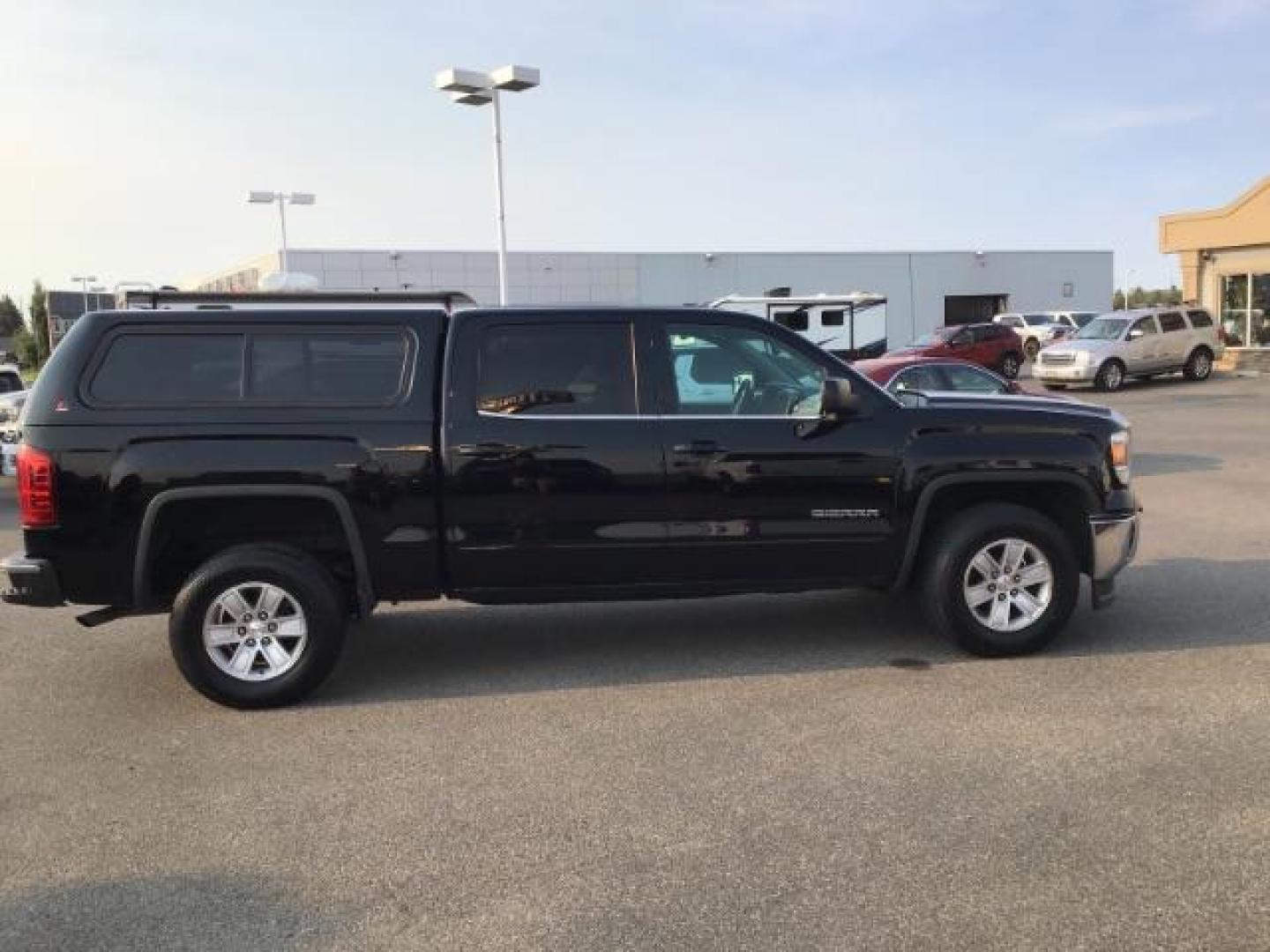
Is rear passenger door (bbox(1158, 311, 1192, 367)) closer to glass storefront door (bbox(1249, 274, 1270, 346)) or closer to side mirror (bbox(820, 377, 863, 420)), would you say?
glass storefront door (bbox(1249, 274, 1270, 346))

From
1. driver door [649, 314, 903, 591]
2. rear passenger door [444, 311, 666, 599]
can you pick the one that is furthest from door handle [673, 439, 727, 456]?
rear passenger door [444, 311, 666, 599]

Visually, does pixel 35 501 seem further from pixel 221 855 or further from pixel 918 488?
pixel 918 488

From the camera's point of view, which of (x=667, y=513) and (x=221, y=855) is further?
(x=667, y=513)

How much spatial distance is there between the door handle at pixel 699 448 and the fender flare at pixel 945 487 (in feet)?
3.60

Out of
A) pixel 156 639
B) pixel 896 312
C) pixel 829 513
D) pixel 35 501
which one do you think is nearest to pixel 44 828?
pixel 35 501

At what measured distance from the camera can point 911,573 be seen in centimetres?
598

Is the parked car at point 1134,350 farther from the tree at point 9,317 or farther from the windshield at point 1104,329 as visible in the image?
the tree at point 9,317

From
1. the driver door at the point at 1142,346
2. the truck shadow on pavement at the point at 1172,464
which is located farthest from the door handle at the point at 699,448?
the driver door at the point at 1142,346

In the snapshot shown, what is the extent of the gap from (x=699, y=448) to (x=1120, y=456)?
234cm

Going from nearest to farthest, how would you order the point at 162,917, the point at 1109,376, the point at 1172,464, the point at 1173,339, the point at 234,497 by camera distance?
the point at 162,917, the point at 234,497, the point at 1172,464, the point at 1109,376, the point at 1173,339

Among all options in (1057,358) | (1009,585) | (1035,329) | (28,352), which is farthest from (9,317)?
(1009,585)

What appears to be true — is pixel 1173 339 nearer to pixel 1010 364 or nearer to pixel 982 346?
pixel 1010 364

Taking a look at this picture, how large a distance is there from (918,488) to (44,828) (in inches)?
165

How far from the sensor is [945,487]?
5.79m
